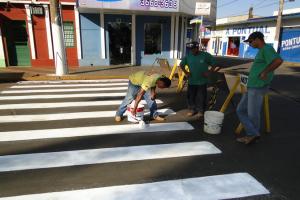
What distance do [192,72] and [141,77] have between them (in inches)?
61.8

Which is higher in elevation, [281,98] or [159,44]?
[159,44]

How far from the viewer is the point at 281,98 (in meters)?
9.93

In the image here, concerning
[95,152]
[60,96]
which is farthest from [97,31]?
[95,152]

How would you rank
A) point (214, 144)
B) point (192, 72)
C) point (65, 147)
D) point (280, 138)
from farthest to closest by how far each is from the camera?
1. point (192, 72)
2. point (280, 138)
3. point (214, 144)
4. point (65, 147)

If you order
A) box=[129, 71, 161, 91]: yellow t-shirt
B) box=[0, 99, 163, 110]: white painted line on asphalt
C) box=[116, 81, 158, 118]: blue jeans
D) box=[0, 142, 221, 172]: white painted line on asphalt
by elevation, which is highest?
box=[129, 71, 161, 91]: yellow t-shirt

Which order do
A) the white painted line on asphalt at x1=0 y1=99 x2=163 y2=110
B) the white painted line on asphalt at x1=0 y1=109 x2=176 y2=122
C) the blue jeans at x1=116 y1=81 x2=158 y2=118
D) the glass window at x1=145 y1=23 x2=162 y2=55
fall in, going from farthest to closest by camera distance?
1. the glass window at x1=145 y1=23 x2=162 y2=55
2. the white painted line on asphalt at x1=0 y1=99 x2=163 y2=110
3. the white painted line on asphalt at x1=0 y1=109 x2=176 y2=122
4. the blue jeans at x1=116 y1=81 x2=158 y2=118

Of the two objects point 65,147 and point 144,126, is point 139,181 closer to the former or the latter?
point 65,147

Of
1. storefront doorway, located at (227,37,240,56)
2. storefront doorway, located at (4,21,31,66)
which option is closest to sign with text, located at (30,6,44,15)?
storefront doorway, located at (4,21,31,66)

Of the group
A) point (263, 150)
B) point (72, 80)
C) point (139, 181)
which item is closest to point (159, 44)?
point (72, 80)

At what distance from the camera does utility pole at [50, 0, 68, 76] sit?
477 inches

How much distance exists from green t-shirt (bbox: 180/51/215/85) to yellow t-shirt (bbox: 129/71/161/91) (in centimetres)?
142

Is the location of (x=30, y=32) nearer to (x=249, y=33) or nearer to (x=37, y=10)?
(x=37, y=10)

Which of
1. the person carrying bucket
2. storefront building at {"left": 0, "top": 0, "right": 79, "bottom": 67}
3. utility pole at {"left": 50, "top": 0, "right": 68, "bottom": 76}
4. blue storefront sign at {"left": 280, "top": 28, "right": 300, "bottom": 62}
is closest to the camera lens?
the person carrying bucket

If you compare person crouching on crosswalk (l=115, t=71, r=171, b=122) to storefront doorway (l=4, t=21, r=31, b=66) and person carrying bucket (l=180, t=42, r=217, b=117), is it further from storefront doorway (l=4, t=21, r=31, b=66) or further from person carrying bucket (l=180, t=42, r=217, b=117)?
storefront doorway (l=4, t=21, r=31, b=66)
